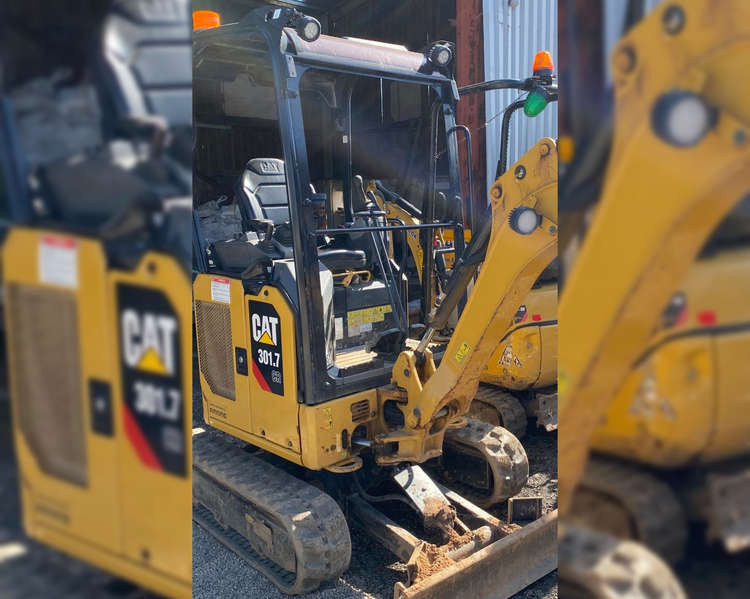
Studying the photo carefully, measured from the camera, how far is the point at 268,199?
12.6 feet

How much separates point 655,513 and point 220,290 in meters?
3.16

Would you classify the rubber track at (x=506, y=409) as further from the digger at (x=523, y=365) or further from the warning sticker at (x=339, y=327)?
the warning sticker at (x=339, y=327)

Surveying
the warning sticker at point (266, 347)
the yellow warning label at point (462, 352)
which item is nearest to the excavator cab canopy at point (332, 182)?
the warning sticker at point (266, 347)

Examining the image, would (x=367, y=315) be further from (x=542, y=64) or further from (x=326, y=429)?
→ (x=542, y=64)

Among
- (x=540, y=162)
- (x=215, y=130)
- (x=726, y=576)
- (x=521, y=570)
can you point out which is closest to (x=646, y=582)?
(x=726, y=576)

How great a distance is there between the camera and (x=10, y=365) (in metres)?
0.60

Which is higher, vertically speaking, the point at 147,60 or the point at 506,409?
the point at 147,60

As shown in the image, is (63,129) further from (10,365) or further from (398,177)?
(398,177)

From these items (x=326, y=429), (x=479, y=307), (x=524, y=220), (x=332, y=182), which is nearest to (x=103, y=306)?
(x=524, y=220)

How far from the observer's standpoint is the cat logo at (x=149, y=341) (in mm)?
604

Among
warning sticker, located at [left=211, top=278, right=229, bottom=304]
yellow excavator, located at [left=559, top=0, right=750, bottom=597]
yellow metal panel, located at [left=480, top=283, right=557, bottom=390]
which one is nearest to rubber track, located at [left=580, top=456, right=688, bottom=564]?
yellow excavator, located at [left=559, top=0, right=750, bottom=597]

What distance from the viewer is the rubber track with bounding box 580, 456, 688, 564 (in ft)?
1.93

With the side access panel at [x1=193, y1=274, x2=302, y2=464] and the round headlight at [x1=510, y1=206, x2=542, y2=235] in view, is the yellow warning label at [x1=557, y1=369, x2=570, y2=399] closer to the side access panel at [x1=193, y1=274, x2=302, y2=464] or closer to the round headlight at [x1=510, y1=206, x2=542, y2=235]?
the round headlight at [x1=510, y1=206, x2=542, y2=235]

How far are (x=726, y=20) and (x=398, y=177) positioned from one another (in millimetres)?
3797
